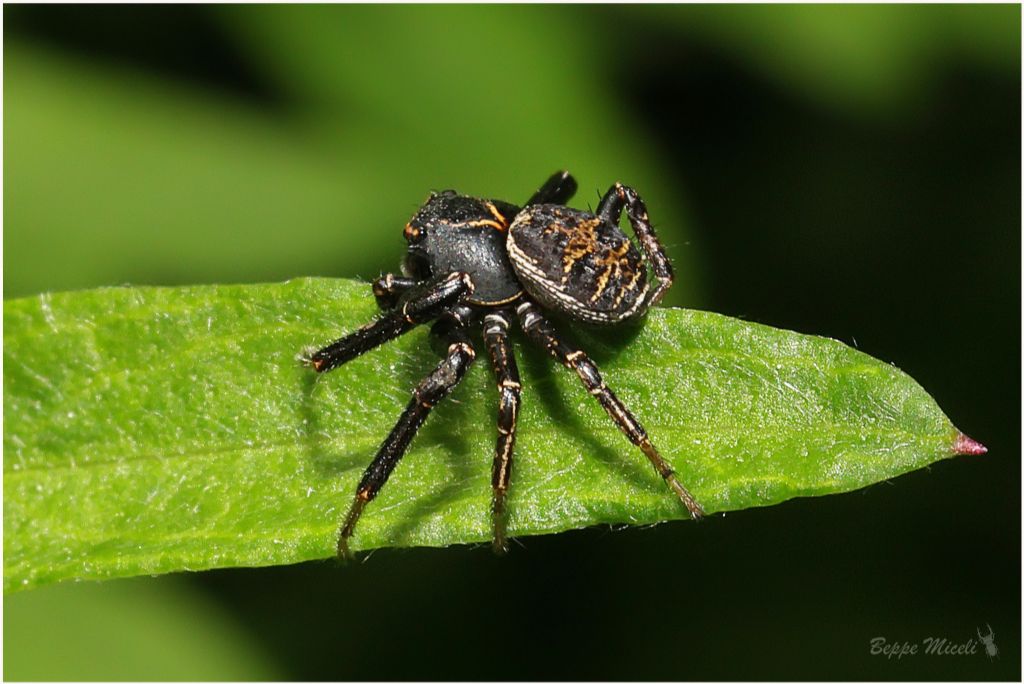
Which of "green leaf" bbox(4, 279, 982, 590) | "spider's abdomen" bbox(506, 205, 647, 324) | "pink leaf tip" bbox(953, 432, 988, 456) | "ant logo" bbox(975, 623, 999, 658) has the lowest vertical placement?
"ant logo" bbox(975, 623, 999, 658)

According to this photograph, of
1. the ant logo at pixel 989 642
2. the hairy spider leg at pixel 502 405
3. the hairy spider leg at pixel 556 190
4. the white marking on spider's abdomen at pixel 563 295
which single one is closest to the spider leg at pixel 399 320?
the hairy spider leg at pixel 502 405

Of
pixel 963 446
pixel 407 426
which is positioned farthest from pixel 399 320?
pixel 963 446

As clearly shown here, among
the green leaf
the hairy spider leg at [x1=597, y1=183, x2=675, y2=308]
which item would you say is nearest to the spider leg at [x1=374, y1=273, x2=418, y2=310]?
the green leaf

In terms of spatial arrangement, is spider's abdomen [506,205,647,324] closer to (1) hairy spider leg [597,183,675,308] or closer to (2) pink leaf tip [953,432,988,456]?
(1) hairy spider leg [597,183,675,308]

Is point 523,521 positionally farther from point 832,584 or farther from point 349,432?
point 832,584

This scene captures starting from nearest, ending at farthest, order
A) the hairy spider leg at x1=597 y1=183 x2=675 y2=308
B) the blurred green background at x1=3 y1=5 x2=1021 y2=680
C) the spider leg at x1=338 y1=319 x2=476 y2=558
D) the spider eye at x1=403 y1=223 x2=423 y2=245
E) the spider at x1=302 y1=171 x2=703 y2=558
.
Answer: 1. the spider leg at x1=338 y1=319 x2=476 y2=558
2. the spider at x1=302 y1=171 x2=703 y2=558
3. the hairy spider leg at x1=597 y1=183 x2=675 y2=308
4. the spider eye at x1=403 y1=223 x2=423 y2=245
5. the blurred green background at x1=3 y1=5 x2=1021 y2=680

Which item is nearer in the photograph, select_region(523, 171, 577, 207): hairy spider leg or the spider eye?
the spider eye

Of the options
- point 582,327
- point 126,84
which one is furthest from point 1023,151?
point 126,84
